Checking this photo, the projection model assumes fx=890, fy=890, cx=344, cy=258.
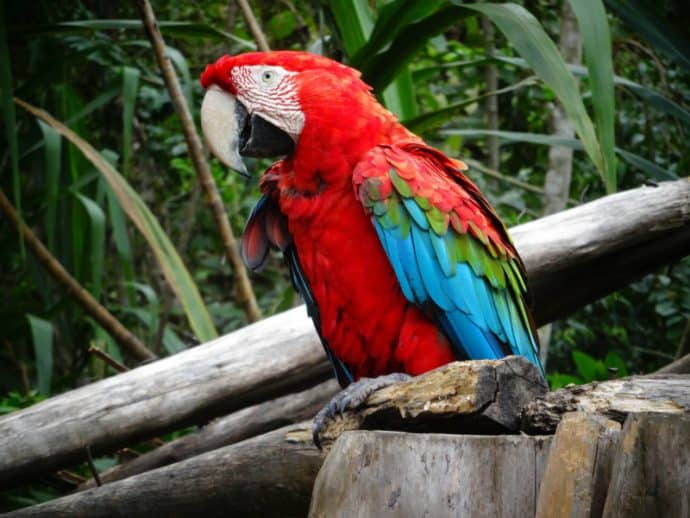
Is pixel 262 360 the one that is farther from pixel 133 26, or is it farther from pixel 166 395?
pixel 133 26

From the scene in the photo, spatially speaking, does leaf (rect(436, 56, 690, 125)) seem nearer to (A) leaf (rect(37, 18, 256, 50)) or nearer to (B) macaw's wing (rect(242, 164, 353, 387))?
(A) leaf (rect(37, 18, 256, 50))

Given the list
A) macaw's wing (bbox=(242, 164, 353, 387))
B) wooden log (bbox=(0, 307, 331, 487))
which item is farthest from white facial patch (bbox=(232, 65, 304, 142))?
wooden log (bbox=(0, 307, 331, 487))

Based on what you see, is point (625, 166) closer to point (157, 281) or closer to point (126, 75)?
point (126, 75)

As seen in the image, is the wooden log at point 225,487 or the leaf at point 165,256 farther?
the leaf at point 165,256

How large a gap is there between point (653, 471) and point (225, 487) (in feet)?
3.16

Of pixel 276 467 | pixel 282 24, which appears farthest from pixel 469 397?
pixel 282 24

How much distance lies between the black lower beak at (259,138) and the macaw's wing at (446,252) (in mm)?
196

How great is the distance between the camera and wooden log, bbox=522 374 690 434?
1.05 metres

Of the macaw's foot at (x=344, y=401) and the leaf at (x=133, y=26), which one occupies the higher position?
the leaf at (x=133, y=26)

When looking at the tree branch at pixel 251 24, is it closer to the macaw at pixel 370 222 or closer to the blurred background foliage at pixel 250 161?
the blurred background foliage at pixel 250 161

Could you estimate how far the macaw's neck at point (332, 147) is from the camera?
5.87ft

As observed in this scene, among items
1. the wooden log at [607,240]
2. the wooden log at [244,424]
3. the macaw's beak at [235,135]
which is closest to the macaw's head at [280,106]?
the macaw's beak at [235,135]

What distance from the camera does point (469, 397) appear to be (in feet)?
3.52

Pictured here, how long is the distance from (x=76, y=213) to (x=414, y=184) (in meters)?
1.61
